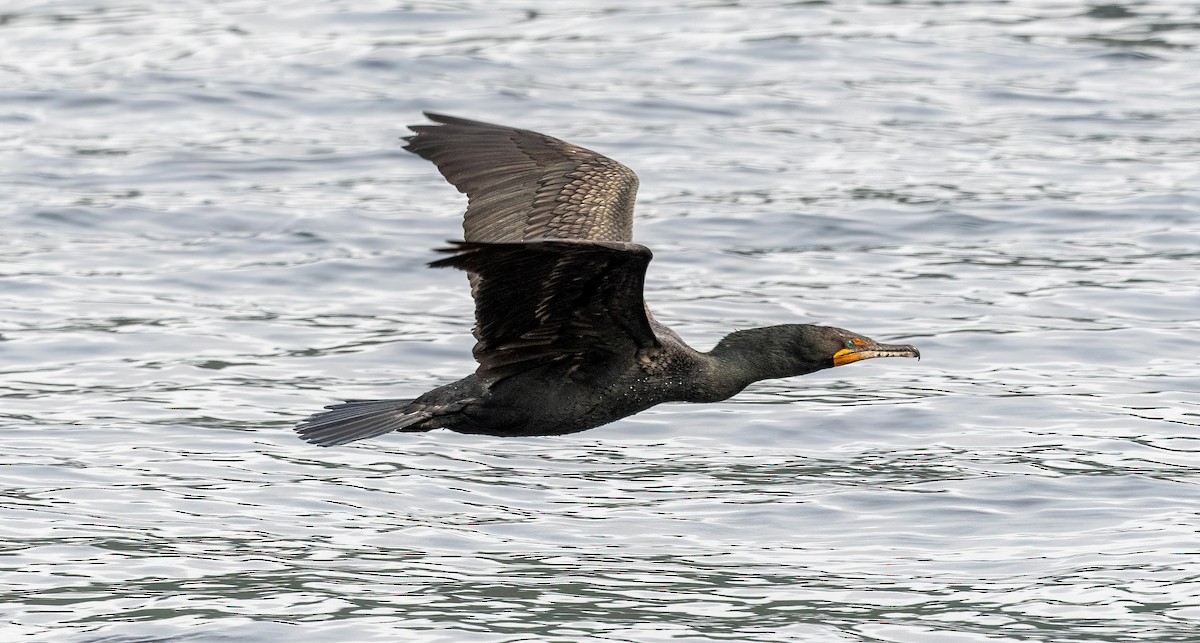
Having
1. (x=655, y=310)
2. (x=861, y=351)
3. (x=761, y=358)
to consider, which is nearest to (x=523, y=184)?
(x=761, y=358)

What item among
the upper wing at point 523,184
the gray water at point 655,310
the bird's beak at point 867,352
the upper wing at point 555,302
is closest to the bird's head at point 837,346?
the bird's beak at point 867,352

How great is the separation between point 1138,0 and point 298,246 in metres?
10.8

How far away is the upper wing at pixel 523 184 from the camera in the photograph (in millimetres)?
8430

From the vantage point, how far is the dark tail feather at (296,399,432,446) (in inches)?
287

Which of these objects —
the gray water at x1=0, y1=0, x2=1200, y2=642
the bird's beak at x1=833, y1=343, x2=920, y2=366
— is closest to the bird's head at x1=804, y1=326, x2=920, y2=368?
the bird's beak at x1=833, y1=343, x2=920, y2=366

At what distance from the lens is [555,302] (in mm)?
7117

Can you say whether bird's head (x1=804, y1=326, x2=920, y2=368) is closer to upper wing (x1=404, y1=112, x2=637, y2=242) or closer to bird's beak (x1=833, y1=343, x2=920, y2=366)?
bird's beak (x1=833, y1=343, x2=920, y2=366)

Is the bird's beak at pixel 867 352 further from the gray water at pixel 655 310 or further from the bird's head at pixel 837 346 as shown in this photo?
the gray water at pixel 655 310

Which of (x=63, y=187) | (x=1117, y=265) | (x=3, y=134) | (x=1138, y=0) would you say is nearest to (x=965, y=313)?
(x=1117, y=265)

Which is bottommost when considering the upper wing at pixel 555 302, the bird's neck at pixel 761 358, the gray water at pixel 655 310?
the gray water at pixel 655 310

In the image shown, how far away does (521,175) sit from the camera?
8.62m

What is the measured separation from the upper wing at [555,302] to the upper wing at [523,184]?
0.81m

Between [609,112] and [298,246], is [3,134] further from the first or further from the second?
[609,112]

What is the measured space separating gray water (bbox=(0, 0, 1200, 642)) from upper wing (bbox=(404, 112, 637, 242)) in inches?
49.6
